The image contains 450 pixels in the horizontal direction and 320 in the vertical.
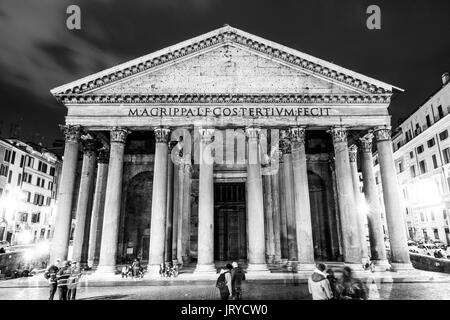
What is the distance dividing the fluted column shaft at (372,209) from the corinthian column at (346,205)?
1.75m

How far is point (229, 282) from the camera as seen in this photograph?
8453 mm

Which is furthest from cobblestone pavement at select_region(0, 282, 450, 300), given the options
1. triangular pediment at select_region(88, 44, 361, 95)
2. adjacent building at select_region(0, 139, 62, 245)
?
adjacent building at select_region(0, 139, 62, 245)

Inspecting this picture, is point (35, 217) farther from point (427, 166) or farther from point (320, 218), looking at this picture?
point (427, 166)

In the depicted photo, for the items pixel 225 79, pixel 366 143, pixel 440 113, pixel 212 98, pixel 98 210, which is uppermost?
pixel 440 113

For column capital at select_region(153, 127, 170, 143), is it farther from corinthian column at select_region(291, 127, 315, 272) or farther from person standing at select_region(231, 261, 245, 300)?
person standing at select_region(231, 261, 245, 300)

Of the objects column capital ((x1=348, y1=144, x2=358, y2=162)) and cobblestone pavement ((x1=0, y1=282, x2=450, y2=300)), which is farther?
column capital ((x1=348, y1=144, x2=358, y2=162))

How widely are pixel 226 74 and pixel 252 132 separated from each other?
12.1 ft

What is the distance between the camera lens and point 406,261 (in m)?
14.7

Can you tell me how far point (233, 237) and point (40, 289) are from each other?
36.9 feet

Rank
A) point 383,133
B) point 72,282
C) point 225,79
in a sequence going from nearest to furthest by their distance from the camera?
point 72,282
point 383,133
point 225,79

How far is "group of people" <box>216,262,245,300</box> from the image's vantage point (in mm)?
8312

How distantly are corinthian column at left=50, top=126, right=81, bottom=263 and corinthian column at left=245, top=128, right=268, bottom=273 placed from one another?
350 inches

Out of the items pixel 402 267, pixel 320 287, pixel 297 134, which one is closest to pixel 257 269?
pixel 402 267

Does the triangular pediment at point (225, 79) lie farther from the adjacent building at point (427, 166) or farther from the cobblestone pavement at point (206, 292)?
the adjacent building at point (427, 166)
